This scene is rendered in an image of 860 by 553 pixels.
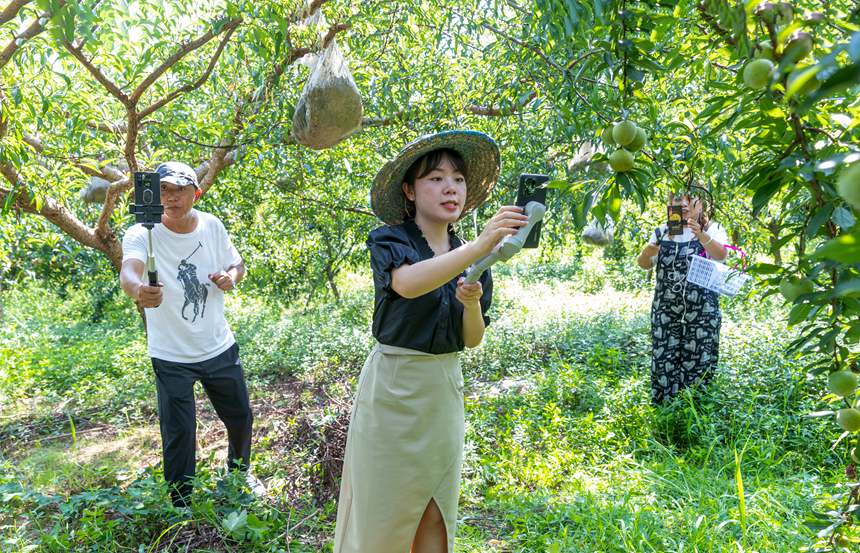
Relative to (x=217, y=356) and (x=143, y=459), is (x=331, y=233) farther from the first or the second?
(x=217, y=356)

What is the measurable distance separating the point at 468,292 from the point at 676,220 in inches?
81.0

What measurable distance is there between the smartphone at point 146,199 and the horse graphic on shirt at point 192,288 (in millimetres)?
494

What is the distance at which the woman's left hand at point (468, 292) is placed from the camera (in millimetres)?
1633

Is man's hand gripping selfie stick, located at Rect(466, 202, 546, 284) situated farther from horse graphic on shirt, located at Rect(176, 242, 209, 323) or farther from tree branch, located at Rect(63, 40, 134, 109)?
tree branch, located at Rect(63, 40, 134, 109)

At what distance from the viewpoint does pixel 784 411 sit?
3.37 m

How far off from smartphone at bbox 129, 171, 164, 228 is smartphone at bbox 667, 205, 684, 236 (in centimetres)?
247

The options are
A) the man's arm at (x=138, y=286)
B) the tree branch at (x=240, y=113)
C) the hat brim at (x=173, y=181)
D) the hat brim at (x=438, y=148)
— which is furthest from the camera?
the tree branch at (x=240, y=113)

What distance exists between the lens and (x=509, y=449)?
324 centimetres

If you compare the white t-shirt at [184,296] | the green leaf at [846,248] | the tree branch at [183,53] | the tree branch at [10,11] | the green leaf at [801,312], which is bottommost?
the white t-shirt at [184,296]

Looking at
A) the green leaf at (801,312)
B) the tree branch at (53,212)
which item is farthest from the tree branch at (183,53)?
the green leaf at (801,312)

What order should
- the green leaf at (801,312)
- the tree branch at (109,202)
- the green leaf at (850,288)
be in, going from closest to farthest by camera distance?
the green leaf at (850,288), the green leaf at (801,312), the tree branch at (109,202)

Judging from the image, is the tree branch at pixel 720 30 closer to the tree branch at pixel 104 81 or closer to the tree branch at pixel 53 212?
the tree branch at pixel 104 81

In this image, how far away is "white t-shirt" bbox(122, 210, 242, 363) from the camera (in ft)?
8.71

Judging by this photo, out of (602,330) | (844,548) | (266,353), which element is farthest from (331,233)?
(844,548)
